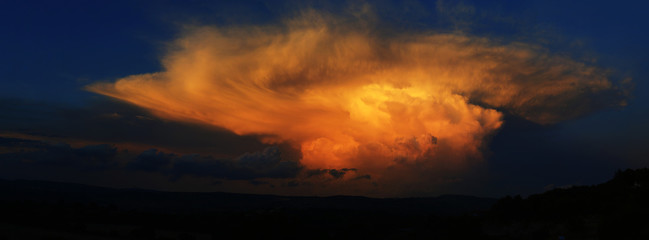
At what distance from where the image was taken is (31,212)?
7644 cm

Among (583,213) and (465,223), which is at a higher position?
(583,213)

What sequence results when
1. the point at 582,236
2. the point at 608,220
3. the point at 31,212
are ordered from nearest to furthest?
the point at 608,220, the point at 582,236, the point at 31,212

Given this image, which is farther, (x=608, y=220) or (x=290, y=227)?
(x=290, y=227)

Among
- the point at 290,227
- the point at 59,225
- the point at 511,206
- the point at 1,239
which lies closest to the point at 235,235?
the point at 290,227

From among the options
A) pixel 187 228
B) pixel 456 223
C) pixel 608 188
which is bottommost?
pixel 187 228

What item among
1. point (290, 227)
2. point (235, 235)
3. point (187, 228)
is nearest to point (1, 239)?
point (235, 235)

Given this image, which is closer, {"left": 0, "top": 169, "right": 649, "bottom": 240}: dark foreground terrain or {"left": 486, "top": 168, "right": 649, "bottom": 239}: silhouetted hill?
{"left": 486, "top": 168, "right": 649, "bottom": 239}: silhouetted hill

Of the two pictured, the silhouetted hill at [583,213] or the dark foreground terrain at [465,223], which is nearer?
the silhouetted hill at [583,213]

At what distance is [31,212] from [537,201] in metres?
100

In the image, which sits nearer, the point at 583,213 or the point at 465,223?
the point at 465,223

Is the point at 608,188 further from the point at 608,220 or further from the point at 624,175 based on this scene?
the point at 608,220

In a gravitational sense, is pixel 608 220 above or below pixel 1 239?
above

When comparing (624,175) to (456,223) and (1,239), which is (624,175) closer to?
(456,223)

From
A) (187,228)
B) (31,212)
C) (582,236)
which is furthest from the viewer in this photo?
(187,228)
